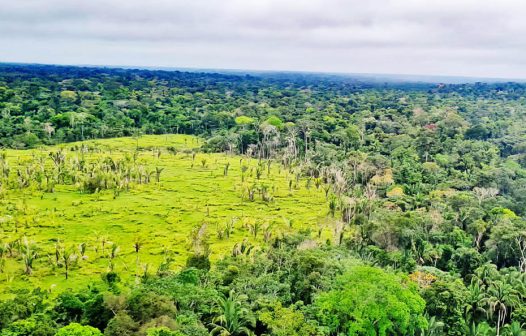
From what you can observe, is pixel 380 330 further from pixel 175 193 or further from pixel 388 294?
pixel 175 193

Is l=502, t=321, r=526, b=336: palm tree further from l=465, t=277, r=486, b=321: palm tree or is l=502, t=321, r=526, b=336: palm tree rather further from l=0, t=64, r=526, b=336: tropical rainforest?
l=465, t=277, r=486, b=321: palm tree

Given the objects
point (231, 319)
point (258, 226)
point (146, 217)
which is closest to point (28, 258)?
point (146, 217)

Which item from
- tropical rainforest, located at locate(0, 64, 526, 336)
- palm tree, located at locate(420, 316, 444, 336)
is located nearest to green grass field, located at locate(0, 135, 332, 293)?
tropical rainforest, located at locate(0, 64, 526, 336)

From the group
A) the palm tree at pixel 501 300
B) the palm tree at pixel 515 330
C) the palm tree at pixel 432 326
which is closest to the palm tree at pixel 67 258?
the palm tree at pixel 432 326

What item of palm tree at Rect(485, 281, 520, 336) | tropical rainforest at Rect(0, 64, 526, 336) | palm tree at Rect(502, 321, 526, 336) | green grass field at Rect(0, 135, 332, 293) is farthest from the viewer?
green grass field at Rect(0, 135, 332, 293)

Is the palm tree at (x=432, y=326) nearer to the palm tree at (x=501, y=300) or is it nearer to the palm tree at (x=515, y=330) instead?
the palm tree at (x=515, y=330)

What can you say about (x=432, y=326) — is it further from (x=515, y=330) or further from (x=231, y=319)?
(x=231, y=319)

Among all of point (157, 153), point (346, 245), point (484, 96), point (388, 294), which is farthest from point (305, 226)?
point (484, 96)
